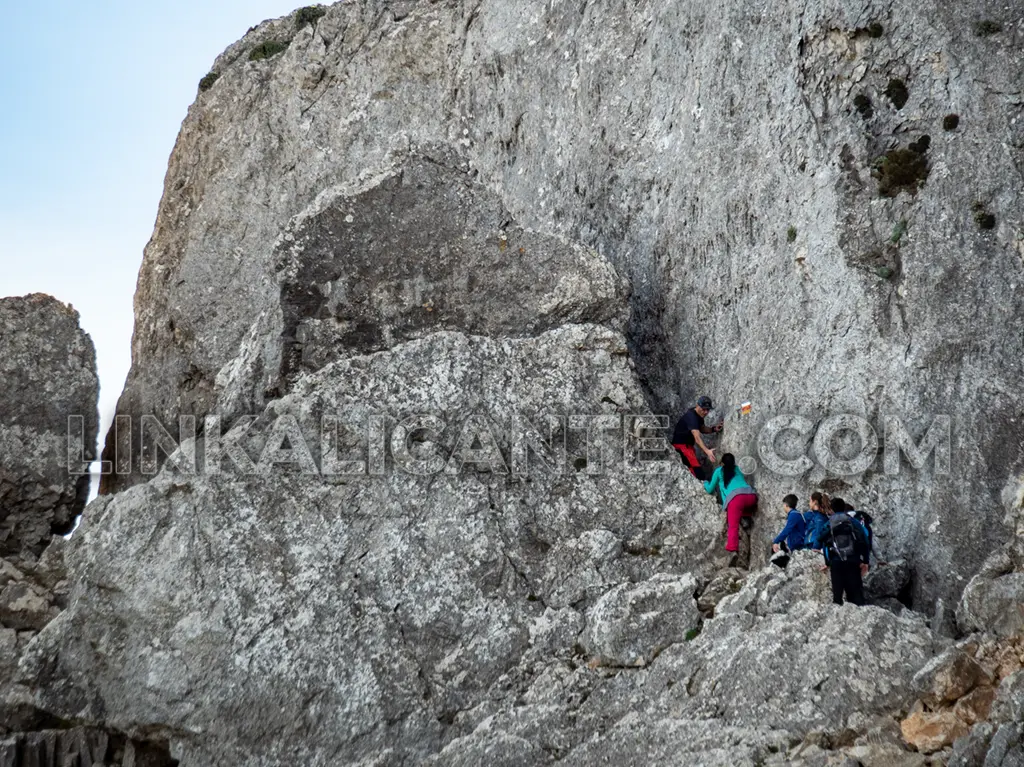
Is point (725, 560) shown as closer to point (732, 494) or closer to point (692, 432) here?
point (732, 494)

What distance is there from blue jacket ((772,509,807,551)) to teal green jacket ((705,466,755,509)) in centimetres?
185

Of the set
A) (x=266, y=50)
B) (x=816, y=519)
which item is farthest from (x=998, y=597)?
(x=266, y=50)

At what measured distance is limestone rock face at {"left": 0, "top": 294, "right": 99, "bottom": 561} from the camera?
30547 mm

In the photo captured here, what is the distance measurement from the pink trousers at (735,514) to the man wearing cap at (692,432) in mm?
1243

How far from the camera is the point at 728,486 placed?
19828mm

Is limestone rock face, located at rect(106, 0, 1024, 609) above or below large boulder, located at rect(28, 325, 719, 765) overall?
above

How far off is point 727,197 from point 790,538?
687 centimetres

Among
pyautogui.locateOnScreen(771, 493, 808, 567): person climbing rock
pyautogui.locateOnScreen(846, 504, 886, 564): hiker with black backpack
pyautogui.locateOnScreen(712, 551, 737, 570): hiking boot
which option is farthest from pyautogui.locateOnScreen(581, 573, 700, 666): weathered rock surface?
pyautogui.locateOnScreen(846, 504, 886, 564): hiker with black backpack

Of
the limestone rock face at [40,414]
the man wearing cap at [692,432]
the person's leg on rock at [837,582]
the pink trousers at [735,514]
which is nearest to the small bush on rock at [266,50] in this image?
the limestone rock face at [40,414]

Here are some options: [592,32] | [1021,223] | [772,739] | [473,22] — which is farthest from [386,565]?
[473,22]

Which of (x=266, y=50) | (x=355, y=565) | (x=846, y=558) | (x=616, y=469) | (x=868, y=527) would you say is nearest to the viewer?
(x=846, y=558)

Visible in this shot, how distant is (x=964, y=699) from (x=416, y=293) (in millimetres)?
12263

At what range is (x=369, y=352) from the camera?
2269 centimetres

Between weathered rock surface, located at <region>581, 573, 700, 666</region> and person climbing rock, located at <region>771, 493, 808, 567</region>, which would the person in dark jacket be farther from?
weathered rock surface, located at <region>581, 573, 700, 666</region>
